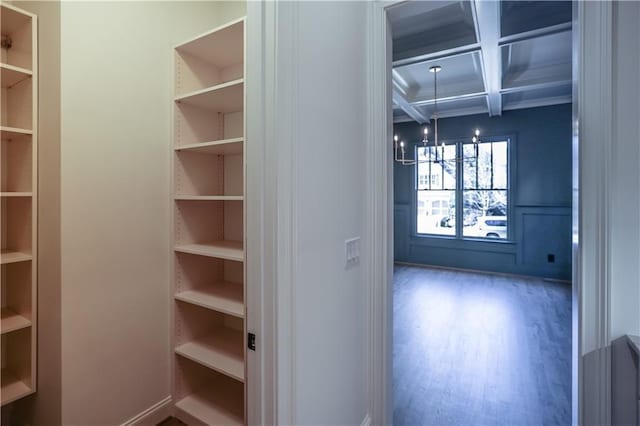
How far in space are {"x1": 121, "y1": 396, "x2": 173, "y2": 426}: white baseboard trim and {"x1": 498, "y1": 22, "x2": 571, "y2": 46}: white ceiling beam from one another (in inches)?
165

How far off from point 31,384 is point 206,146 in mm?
1543

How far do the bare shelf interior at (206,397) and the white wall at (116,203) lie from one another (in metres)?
0.12

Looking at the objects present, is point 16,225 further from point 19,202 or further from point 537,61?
Answer: point 537,61

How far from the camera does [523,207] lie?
5727mm

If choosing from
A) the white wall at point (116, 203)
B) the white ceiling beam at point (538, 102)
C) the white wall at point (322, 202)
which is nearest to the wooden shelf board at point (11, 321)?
the white wall at point (116, 203)

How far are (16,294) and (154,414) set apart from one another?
3.50 ft

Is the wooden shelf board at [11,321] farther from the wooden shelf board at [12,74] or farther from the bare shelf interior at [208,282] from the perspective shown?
the wooden shelf board at [12,74]

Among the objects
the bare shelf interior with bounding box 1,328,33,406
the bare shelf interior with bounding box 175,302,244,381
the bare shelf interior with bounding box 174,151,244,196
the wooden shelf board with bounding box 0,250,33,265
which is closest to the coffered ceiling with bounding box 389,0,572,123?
the bare shelf interior with bounding box 174,151,244,196

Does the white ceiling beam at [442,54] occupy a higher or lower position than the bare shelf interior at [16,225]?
higher

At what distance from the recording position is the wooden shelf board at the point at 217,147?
183cm

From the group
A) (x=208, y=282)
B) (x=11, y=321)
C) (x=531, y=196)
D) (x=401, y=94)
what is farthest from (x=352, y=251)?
(x=531, y=196)

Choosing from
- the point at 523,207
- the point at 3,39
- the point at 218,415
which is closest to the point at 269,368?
the point at 218,415

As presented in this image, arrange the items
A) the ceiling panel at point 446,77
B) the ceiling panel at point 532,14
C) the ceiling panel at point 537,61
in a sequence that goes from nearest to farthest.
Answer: the ceiling panel at point 532,14, the ceiling panel at point 537,61, the ceiling panel at point 446,77

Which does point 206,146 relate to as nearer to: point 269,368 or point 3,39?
point 3,39
